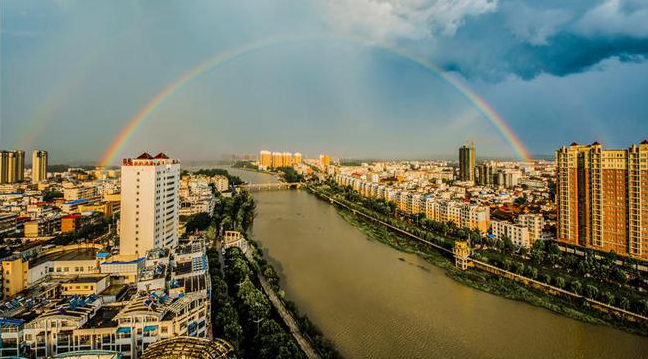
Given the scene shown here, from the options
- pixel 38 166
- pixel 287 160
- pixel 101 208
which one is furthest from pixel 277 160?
pixel 101 208

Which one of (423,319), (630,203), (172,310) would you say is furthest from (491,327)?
(630,203)

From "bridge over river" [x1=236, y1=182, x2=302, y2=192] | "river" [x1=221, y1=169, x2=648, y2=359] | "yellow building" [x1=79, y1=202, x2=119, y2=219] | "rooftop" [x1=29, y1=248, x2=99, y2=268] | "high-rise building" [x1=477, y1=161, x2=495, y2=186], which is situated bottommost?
"river" [x1=221, y1=169, x2=648, y2=359]

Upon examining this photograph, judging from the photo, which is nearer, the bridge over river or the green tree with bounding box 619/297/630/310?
the green tree with bounding box 619/297/630/310

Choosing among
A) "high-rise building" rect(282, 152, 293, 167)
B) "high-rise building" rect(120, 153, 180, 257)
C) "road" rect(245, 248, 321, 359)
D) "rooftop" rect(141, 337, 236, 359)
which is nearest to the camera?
"rooftop" rect(141, 337, 236, 359)

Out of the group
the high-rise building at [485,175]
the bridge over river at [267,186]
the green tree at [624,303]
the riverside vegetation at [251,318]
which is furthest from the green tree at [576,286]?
the bridge over river at [267,186]

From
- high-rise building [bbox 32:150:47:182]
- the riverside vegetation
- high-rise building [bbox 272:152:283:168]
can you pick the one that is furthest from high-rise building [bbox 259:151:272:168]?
the riverside vegetation

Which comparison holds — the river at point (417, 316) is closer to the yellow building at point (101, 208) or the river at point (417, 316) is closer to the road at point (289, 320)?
the road at point (289, 320)

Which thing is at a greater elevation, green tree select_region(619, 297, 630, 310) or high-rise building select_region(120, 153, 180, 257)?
high-rise building select_region(120, 153, 180, 257)

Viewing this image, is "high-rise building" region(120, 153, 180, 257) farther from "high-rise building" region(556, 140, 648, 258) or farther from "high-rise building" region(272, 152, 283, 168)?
"high-rise building" region(272, 152, 283, 168)
